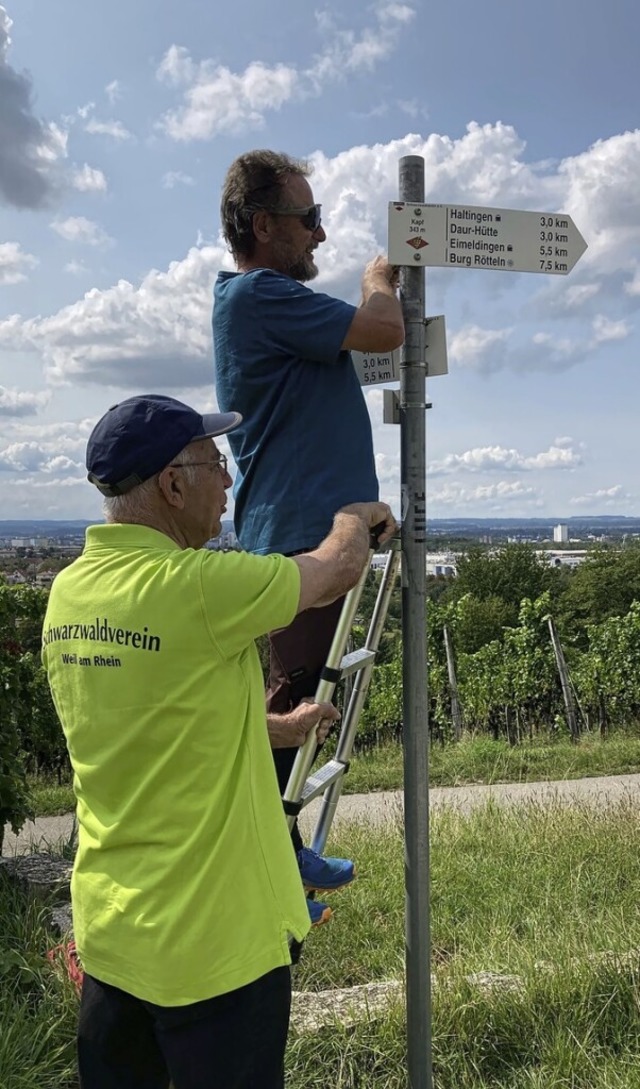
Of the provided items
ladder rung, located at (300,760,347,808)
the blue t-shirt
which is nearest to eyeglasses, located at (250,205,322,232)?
the blue t-shirt

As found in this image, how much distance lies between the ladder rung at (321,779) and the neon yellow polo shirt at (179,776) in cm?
65

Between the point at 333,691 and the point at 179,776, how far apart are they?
0.78 metres

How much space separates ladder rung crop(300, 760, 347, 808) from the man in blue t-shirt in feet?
0.26

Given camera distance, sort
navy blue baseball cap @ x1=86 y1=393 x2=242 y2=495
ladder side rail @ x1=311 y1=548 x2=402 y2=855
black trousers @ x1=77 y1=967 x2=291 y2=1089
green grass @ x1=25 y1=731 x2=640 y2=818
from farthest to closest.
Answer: green grass @ x1=25 y1=731 x2=640 y2=818 → ladder side rail @ x1=311 y1=548 x2=402 y2=855 → navy blue baseball cap @ x1=86 y1=393 x2=242 y2=495 → black trousers @ x1=77 y1=967 x2=291 y2=1089

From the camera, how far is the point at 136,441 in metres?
1.79

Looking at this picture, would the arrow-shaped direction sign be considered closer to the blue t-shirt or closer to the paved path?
A: the blue t-shirt

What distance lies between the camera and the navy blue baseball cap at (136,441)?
1.79 m

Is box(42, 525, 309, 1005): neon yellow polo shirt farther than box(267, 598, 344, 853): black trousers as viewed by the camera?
No

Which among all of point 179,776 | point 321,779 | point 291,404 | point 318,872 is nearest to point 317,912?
point 318,872

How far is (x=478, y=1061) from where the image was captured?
2779 millimetres

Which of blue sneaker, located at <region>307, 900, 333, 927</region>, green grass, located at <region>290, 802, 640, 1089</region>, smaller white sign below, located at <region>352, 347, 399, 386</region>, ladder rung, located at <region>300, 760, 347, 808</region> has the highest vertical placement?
smaller white sign below, located at <region>352, 347, 399, 386</region>

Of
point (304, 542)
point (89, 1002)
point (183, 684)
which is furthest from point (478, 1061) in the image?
point (183, 684)

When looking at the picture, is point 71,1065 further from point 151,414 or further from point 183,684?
point 151,414

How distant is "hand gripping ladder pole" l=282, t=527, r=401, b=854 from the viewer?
91.7 inches
